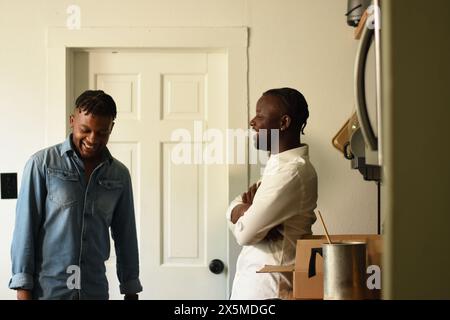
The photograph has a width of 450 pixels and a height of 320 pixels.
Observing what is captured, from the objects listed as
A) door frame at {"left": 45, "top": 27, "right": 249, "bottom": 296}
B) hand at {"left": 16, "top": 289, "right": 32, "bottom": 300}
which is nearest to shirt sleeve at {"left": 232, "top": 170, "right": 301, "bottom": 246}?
hand at {"left": 16, "top": 289, "right": 32, "bottom": 300}

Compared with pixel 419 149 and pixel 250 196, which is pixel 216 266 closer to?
pixel 250 196

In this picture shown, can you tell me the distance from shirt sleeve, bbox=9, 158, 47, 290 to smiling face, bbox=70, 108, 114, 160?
0.51 feet

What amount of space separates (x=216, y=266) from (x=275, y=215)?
141cm

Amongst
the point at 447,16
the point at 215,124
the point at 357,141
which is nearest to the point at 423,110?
the point at 447,16

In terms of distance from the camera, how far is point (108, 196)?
7.21ft

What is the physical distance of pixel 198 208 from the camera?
10.8ft

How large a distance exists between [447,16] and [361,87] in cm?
37

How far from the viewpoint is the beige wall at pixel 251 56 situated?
Answer: 3.14 m

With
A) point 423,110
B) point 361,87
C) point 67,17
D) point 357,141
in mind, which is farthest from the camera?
point 67,17

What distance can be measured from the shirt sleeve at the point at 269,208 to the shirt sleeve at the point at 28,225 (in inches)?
21.8

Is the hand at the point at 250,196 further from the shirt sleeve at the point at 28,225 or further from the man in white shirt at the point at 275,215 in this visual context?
→ the shirt sleeve at the point at 28,225
